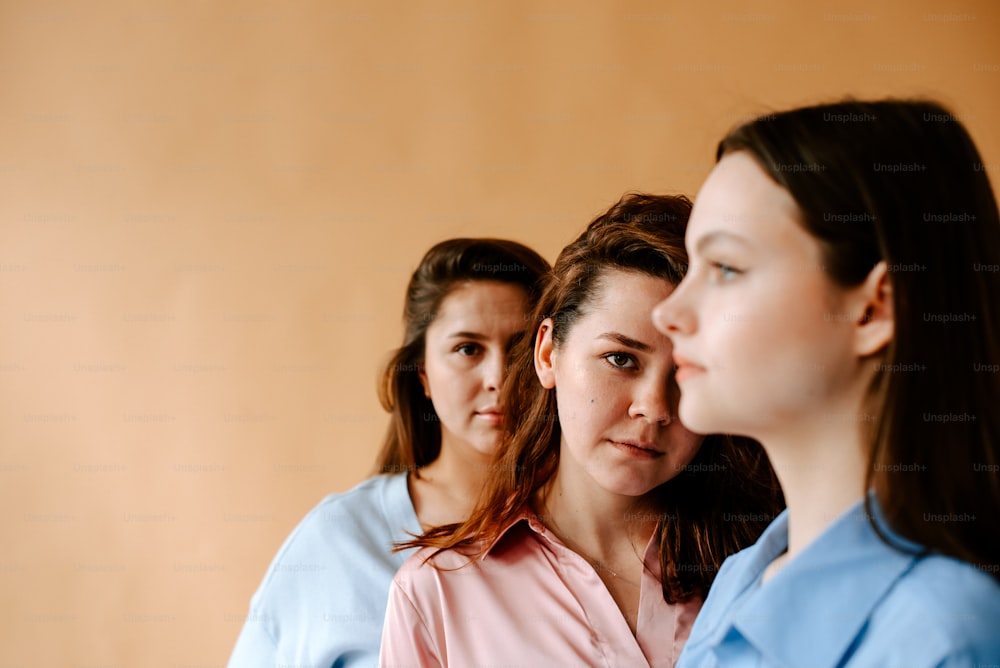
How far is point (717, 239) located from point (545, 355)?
23.7 inches

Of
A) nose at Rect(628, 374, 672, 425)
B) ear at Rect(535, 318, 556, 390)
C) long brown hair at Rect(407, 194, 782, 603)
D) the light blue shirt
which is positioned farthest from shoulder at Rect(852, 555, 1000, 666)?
the light blue shirt

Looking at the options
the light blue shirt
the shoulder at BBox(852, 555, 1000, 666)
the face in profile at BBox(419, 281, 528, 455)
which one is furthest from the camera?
the face in profile at BBox(419, 281, 528, 455)

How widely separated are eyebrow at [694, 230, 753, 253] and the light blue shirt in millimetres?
1061

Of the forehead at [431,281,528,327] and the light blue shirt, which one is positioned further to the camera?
the forehead at [431,281,528,327]

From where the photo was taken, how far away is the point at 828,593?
29.8 inches

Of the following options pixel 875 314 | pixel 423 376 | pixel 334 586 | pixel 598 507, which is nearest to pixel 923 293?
pixel 875 314

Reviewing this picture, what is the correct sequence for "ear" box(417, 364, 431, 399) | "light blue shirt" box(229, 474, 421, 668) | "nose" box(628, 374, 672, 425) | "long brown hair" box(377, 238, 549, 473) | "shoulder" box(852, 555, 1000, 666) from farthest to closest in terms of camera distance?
"ear" box(417, 364, 431, 399)
"long brown hair" box(377, 238, 549, 473)
"light blue shirt" box(229, 474, 421, 668)
"nose" box(628, 374, 672, 425)
"shoulder" box(852, 555, 1000, 666)

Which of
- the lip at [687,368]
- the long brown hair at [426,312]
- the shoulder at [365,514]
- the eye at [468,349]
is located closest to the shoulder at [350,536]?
the shoulder at [365,514]

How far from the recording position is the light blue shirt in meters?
1.72

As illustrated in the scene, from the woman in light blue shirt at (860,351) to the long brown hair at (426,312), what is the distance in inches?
40.5

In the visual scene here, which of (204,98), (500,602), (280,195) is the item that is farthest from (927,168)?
(204,98)

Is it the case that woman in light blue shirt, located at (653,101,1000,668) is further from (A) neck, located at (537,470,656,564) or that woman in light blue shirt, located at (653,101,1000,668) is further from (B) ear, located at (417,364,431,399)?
(B) ear, located at (417,364,431,399)

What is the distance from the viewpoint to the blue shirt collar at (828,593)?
73 cm

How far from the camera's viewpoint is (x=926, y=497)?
74 centimetres
